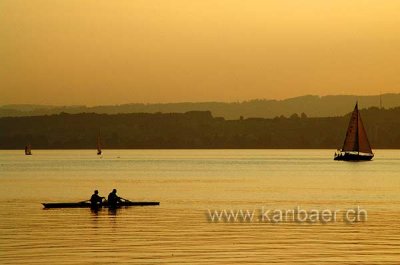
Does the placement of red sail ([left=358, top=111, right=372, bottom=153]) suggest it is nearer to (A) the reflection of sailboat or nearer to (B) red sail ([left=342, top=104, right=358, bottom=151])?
(A) the reflection of sailboat

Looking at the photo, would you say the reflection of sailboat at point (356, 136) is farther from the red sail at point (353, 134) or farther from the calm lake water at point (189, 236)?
the calm lake water at point (189, 236)

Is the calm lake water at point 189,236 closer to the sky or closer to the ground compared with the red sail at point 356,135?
closer to the ground

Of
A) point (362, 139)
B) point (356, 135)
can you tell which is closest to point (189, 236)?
point (356, 135)

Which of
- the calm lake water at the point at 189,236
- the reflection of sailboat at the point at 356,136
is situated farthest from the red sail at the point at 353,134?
the calm lake water at the point at 189,236

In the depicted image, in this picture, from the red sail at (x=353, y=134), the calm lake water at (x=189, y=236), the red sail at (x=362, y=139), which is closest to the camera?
the calm lake water at (x=189, y=236)

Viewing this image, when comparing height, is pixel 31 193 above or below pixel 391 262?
above

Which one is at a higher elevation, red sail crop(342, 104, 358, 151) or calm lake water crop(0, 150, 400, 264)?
red sail crop(342, 104, 358, 151)

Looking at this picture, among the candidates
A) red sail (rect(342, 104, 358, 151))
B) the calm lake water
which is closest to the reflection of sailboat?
red sail (rect(342, 104, 358, 151))

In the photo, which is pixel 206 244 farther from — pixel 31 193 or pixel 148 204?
pixel 31 193

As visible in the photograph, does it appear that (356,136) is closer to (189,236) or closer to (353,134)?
(353,134)

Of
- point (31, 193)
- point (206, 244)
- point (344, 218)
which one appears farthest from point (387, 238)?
point (31, 193)

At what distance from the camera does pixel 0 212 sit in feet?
242

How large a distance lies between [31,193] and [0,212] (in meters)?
33.2

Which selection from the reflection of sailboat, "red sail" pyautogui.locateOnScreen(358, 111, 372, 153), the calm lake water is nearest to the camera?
the calm lake water
